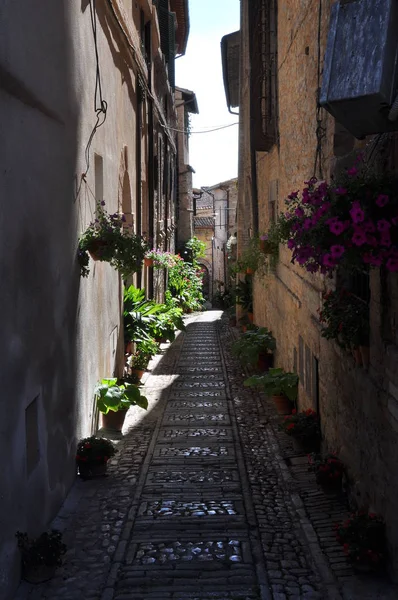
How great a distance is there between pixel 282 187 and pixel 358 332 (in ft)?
20.4

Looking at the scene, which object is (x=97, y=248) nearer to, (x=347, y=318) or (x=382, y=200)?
(x=347, y=318)

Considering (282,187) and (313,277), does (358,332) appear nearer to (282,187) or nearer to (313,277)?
(313,277)

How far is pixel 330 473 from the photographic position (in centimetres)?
622

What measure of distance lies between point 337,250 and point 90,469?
4130 mm

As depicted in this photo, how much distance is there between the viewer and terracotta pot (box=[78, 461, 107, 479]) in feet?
22.7

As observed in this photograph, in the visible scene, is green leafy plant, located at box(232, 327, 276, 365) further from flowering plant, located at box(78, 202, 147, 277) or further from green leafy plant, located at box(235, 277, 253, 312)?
green leafy plant, located at box(235, 277, 253, 312)

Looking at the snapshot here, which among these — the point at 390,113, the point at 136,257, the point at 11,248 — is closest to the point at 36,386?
the point at 11,248

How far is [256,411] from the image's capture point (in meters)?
9.91

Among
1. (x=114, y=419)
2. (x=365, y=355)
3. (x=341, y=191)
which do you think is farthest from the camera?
(x=114, y=419)

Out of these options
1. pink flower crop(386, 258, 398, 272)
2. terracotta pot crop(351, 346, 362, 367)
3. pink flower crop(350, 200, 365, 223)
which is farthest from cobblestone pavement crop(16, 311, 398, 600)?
pink flower crop(350, 200, 365, 223)

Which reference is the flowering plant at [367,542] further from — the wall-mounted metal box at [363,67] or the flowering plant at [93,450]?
the flowering plant at [93,450]

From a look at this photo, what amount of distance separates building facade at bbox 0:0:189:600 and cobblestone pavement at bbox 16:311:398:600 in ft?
1.47

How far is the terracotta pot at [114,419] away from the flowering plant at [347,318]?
360 centimetres

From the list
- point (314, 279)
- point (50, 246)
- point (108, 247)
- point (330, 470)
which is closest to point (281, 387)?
point (314, 279)
